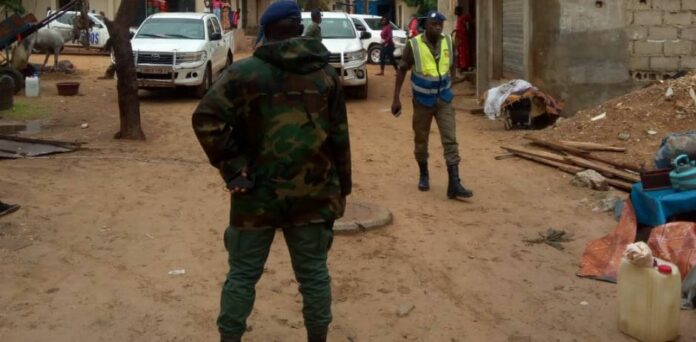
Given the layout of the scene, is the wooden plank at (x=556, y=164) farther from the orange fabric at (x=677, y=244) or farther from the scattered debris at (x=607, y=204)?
the orange fabric at (x=677, y=244)

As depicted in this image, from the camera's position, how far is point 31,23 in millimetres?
15922

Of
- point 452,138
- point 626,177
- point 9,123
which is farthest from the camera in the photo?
point 9,123

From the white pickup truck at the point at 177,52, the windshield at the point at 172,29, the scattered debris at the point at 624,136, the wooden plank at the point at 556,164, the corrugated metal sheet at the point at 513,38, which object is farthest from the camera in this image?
the windshield at the point at 172,29

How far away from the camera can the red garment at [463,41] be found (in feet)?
63.7

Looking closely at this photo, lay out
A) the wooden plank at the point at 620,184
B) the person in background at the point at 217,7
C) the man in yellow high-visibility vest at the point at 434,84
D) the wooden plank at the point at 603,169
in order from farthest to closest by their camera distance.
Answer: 1. the person in background at the point at 217,7
2. the wooden plank at the point at 603,169
3. the wooden plank at the point at 620,184
4. the man in yellow high-visibility vest at the point at 434,84

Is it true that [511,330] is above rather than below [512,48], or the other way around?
below

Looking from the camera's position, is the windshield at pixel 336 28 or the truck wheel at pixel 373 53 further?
the truck wheel at pixel 373 53

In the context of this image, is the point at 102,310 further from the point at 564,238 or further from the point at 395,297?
the point at 564,238

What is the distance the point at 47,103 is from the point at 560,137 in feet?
32.2

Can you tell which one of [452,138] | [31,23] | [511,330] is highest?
[31,23]

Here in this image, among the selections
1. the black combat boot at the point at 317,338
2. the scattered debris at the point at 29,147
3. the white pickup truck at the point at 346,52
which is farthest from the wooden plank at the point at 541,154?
the black combat boot at the point at 317,338

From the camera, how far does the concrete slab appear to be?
656 centimetres

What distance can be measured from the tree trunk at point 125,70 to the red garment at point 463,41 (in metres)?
10.3

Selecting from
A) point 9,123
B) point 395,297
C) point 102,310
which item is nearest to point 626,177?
point 395,297
